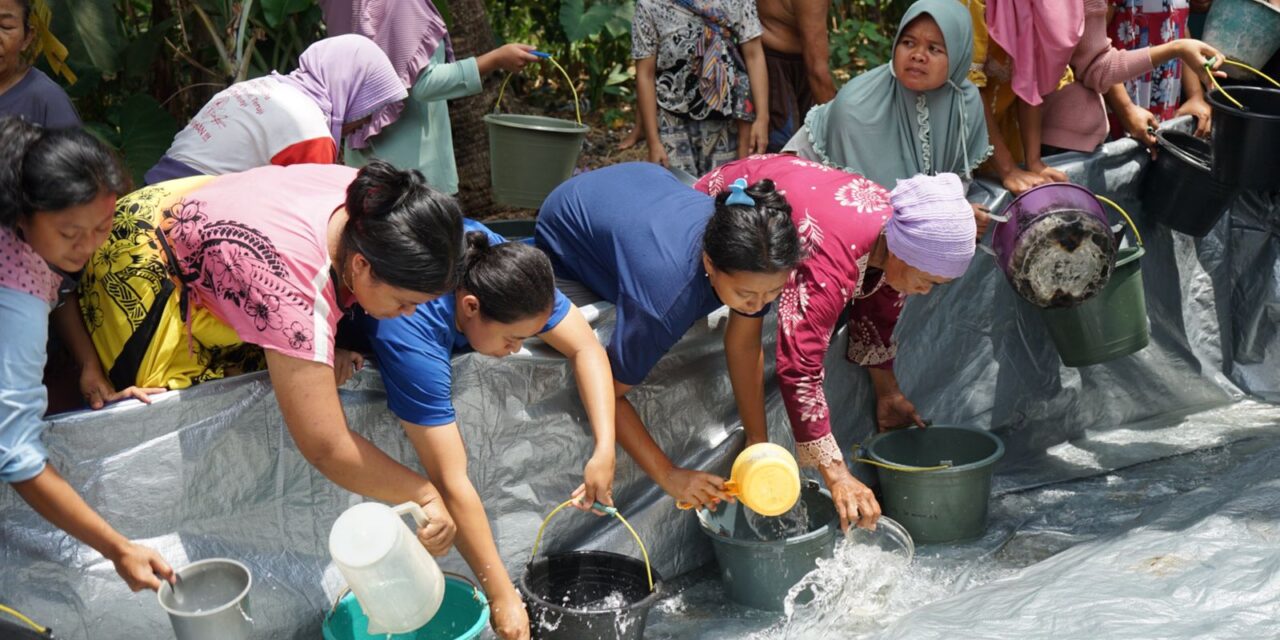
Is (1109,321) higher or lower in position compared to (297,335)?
lower

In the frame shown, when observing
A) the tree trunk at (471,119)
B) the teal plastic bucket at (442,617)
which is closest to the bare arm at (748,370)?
the teal plastic bucket at (442,617)

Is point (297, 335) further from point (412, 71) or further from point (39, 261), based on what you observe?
point (412, 71)

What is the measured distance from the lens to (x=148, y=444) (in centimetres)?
262

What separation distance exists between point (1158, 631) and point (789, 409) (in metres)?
0.94

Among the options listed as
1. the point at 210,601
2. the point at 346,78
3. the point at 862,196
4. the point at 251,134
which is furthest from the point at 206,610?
the point at 862,196

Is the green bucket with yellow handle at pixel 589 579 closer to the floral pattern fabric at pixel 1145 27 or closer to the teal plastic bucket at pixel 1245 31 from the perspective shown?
the floral pattern fabric at pixel 1145 27

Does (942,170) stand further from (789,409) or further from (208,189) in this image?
(208,189)

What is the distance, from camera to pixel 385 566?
235 cm

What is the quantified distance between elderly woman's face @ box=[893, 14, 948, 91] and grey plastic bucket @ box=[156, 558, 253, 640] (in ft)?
7.32

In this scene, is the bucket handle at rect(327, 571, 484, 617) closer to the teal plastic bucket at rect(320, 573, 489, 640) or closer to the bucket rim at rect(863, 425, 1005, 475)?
the teal plastic bucket at rect(320, 573, 489, 640)

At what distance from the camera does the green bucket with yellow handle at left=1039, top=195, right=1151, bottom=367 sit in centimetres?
382

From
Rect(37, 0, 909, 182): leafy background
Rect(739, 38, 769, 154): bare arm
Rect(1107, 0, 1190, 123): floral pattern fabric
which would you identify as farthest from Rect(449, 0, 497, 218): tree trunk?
Rect(1107, 0, 1190, 123): floral pattern fabric

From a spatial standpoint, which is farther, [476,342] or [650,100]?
[650,100]

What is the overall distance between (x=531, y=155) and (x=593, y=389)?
137cm
